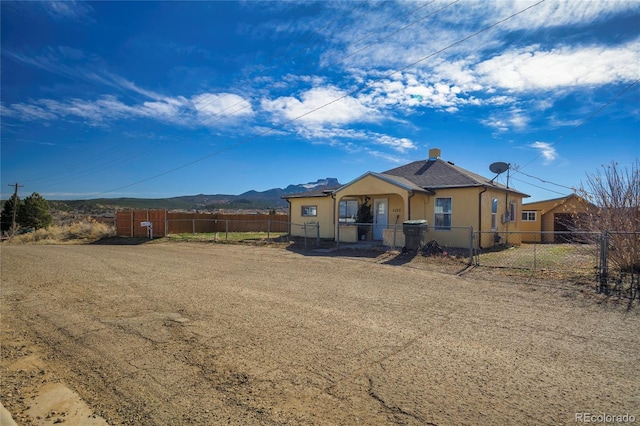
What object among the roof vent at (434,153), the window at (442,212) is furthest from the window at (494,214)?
the roof vent at (434,153)

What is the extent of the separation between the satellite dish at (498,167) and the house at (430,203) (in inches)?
28.1

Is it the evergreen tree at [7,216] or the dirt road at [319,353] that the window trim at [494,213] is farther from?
the evergreen tree at [7,216]

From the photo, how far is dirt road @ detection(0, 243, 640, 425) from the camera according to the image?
3.16 metres

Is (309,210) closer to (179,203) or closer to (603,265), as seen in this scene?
(603,265)

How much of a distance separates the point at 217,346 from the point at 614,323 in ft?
19.5

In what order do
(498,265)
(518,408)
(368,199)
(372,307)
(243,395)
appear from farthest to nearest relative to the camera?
1. (368,199)
2. (498,265)
3. (372,307)
4. (243,395)
5. (518,408)

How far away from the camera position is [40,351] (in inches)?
178

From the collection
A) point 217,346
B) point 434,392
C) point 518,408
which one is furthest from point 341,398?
point 217,346

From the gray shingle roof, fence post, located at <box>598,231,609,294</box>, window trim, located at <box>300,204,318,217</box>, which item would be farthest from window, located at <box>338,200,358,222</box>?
fence post, located at <box>598,231,609,294</box>

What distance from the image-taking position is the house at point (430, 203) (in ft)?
51.6

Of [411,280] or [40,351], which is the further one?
[411,280]

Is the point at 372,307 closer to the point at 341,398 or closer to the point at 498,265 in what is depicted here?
the point at 341,398

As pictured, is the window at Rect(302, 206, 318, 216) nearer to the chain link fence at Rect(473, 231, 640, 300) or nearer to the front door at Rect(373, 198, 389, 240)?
the front door at Rect(373, 198, 389, 240)

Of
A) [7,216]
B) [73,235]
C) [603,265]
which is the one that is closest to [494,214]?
[603,265]
